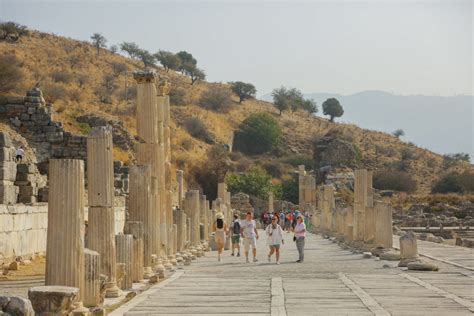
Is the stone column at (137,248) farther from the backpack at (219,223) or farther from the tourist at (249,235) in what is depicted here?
the backpack at (219,223)

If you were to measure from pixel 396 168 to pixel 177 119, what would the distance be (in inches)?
965

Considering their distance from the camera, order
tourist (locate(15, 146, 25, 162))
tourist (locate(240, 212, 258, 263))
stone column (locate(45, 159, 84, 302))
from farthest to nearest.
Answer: tourist (locate(15, 146, 25, 162))
tourist (locate(240, 212, 258, 263))
stone column (locate(45, 159, 84, 302))

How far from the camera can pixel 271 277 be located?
741 inches

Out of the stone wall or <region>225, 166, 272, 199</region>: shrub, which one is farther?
<region>225, 166, 272, 199</region>: shrub

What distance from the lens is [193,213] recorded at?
30.7 metres

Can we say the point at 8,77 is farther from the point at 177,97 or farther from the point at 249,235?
the point at 177,97

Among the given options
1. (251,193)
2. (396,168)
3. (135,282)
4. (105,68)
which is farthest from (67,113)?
(396,168)

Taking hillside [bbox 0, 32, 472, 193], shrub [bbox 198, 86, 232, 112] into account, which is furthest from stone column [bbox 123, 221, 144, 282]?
shrub [bbox 198, 86, 232, 112]

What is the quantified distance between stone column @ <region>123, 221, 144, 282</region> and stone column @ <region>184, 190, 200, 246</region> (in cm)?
1220

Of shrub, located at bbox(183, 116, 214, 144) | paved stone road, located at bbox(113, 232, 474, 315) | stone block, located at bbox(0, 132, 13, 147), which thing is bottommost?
paved stone road, located at bbox(113, 232, 474, 315)

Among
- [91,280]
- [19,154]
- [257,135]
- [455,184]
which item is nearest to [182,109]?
[257,135]

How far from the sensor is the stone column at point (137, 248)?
1706 centimetres

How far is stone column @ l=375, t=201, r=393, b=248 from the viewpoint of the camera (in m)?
25.9

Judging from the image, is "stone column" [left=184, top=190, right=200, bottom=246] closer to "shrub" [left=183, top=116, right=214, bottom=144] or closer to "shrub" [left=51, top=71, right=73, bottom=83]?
"shrub" [left=51, top=71, right=73, bottom=83]
